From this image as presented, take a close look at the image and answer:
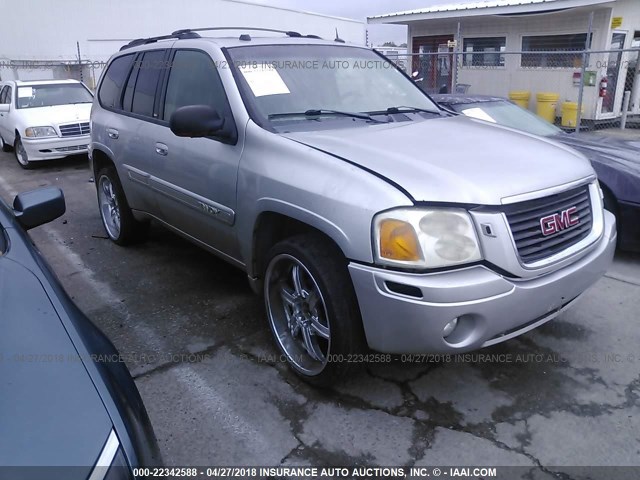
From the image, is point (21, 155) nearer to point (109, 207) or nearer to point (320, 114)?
point (109, 207)

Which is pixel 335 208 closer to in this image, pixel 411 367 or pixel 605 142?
pixel 411 367

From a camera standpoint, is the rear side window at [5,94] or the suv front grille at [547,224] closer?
the suv front grille at [547,224]

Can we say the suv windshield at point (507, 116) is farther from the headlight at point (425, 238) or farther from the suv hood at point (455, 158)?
the headlight at point (425, 238)

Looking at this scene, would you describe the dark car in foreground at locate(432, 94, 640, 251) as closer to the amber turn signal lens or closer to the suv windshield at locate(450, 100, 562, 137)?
the suv windshield at locate(450, 100, 562, 137)

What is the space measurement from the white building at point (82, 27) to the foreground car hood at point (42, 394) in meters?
23.9

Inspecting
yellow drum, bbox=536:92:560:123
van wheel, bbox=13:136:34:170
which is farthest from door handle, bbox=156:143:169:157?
yellow drum, bbox=536:92:560:123

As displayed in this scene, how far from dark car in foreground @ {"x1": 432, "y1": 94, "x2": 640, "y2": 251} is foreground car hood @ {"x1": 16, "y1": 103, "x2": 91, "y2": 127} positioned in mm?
7385

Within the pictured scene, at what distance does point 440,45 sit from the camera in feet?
52.0

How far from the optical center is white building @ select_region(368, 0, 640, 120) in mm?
12469

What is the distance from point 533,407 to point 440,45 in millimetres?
14740

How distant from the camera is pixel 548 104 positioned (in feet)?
42.3

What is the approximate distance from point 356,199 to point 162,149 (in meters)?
2.11

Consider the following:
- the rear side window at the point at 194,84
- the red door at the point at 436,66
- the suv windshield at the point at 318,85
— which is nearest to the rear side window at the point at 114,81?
the rear side window at the point at 194,84

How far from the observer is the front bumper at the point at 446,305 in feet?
7.84
